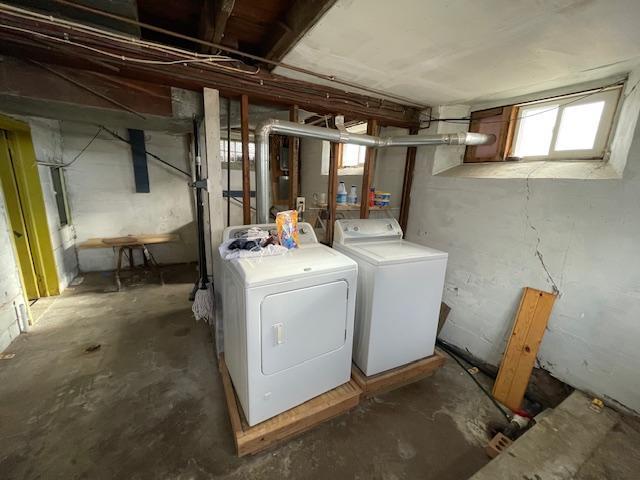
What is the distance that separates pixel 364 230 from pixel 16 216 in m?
3.84

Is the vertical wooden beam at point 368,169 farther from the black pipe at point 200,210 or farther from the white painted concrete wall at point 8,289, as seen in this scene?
the white painted concrete wall at point 8,289

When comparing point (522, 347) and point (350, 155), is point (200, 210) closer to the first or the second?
point (350, 155)

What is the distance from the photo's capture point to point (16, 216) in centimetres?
280

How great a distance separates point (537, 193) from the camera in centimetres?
189

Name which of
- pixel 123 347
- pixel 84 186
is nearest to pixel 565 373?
pixel 123 347

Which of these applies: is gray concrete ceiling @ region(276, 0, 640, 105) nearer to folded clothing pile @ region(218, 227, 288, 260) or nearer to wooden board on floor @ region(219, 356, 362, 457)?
folded clothing pile @ region(218, 227, 288, 260)

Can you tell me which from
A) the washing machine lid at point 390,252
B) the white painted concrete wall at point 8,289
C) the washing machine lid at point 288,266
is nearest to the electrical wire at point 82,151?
the white painted concrete wall at point 8,289

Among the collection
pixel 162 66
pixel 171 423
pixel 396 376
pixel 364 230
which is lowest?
pixel 171 423

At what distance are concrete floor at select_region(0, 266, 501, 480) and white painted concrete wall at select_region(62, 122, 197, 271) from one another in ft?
6.50

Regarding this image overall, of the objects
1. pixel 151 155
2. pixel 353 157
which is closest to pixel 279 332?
pixel 353 157

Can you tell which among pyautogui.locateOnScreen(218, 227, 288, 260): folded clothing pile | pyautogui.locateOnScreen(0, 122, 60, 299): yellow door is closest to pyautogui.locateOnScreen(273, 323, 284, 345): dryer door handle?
pyautogui.locateOnScreen(218, 227, 288, 260): folded clothing pile

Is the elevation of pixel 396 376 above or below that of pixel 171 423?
above

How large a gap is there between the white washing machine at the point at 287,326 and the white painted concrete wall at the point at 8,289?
2173 millimetres

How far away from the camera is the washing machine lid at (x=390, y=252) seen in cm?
176
